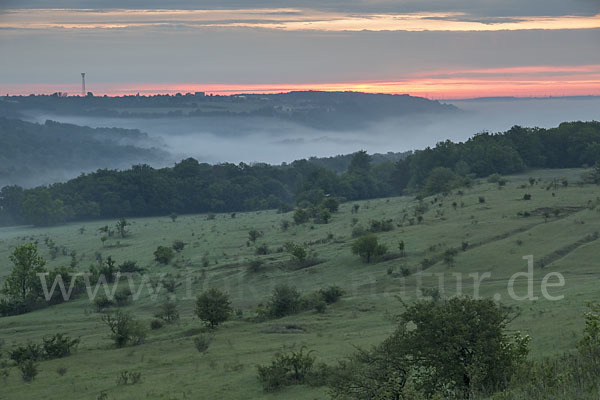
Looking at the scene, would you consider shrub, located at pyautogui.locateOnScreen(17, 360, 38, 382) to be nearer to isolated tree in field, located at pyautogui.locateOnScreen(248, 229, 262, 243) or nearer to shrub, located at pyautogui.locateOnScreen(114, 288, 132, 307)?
shrub, located at pyautogui.locateOnScreen(114, 288, 132, 307)

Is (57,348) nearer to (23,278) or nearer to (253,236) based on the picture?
(23,278)

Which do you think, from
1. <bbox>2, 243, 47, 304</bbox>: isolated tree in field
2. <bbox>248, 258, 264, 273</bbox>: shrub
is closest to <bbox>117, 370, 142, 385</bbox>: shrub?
<bbox>248, 258, 264, 273</bbox>: shrub

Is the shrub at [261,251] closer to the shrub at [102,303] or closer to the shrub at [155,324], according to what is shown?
the shrub at [102,303]

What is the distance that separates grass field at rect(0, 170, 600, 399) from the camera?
21688 millimetres

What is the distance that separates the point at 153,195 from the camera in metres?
106

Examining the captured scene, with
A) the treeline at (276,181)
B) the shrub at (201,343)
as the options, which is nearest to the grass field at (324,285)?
the shrub at (201,343)

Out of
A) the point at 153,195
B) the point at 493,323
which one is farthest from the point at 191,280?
the point at 153,195

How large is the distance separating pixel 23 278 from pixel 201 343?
21.3 meters

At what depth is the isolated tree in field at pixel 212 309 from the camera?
97.4ft

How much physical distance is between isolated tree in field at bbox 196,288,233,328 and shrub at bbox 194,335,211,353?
262 cm

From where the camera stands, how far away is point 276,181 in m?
120

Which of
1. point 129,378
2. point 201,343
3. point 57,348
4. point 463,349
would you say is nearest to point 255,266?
point 201,343

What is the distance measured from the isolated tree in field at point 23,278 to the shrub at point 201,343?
19021 millimetres

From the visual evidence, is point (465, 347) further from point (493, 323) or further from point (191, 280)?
point (191, 280)
